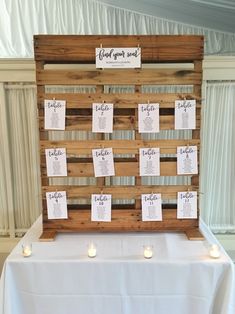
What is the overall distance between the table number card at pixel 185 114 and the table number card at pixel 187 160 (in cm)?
10

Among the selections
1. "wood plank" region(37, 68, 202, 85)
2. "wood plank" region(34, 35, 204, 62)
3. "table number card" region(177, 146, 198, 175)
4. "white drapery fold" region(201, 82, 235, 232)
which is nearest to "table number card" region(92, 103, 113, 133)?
"wood plank" region(37, 68, 202, 85)

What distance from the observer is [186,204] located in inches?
59.9

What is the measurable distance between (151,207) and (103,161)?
1.04ft

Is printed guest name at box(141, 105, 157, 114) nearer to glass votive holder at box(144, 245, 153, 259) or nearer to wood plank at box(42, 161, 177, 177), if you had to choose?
wood plank at box(42, 161, 177, 177)

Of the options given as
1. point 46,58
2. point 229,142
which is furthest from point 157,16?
point 46,58

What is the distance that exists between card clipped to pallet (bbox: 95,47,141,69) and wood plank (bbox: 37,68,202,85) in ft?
0.13

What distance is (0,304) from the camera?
4.30 feet

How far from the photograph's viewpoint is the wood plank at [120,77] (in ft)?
4.75

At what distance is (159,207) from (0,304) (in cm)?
80

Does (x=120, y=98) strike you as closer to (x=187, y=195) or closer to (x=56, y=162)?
(x=56, y=162)

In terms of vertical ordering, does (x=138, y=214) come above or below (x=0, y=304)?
above

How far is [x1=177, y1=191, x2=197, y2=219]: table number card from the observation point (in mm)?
1516

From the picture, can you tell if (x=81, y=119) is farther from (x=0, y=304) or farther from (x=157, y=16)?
(x=157, y=16)

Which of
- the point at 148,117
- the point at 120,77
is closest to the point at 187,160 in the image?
the point at 148,117
